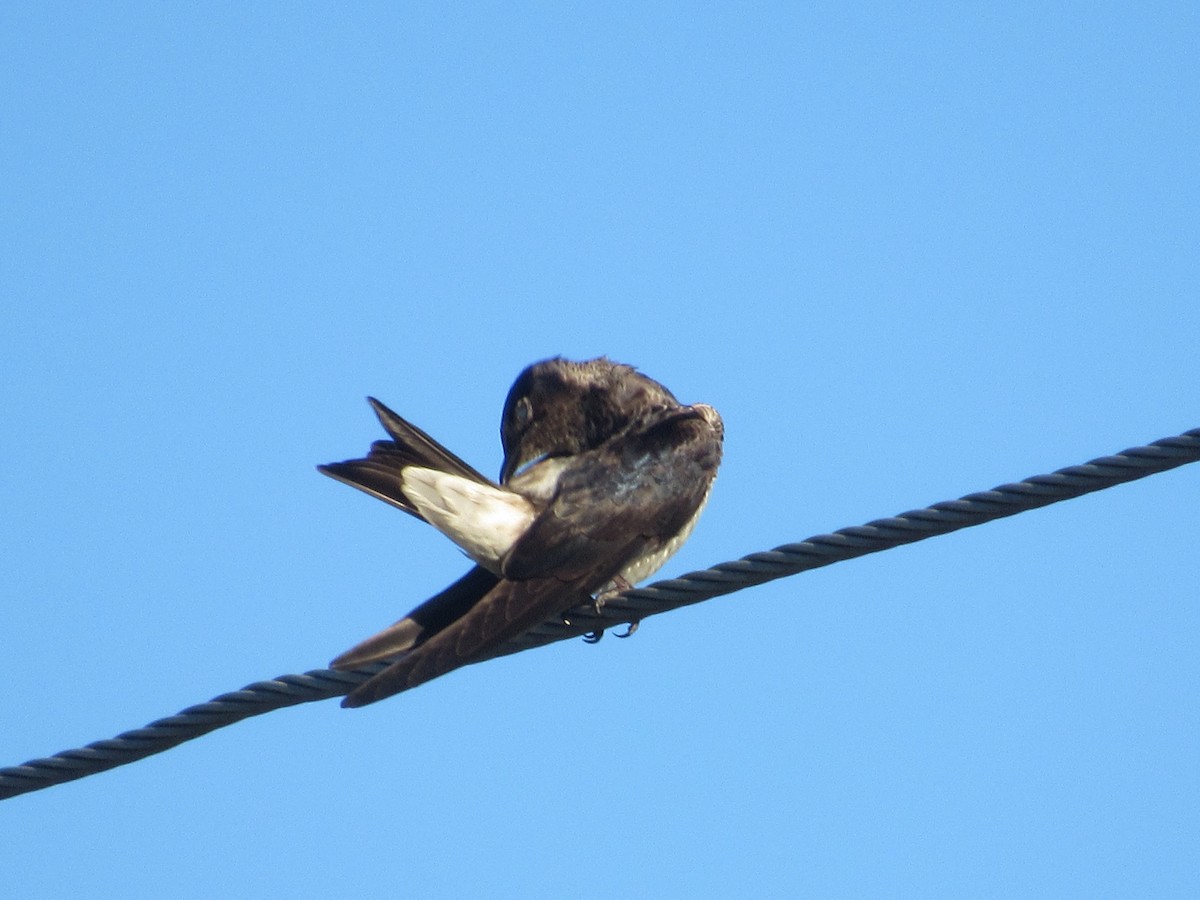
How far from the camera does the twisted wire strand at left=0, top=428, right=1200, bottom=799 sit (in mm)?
4188

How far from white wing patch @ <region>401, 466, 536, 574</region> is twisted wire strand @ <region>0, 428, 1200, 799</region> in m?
1.04

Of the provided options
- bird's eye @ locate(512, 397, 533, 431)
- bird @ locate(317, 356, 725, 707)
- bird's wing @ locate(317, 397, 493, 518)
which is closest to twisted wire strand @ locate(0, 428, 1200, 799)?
bird @ locate(317, 356, 725, 707)

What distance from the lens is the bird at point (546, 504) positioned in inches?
206

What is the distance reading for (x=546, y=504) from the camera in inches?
245

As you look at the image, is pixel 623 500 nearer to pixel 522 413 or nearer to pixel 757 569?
pixel 522 413

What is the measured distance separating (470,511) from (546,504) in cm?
44

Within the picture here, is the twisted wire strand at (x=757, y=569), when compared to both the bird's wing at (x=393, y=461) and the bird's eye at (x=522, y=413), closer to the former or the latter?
the bird's wing at (x=393, y=461)

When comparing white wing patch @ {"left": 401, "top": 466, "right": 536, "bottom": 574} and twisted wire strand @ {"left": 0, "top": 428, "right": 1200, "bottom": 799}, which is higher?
white wing patch @ {"left": 401, "top": 466, "right": 536, "bottom": 574}

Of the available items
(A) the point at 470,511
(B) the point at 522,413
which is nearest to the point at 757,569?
(A) the point at 470,511

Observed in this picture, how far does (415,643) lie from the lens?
5273 millimetres

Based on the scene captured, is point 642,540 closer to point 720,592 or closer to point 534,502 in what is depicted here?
point 534,502

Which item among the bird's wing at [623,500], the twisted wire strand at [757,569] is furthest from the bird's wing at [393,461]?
the twisted wire strand at [757,569]

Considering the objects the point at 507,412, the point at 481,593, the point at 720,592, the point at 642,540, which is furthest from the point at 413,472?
the point at 507,412

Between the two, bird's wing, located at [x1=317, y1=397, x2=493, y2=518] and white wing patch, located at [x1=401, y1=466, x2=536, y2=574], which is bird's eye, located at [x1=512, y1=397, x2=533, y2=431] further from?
bird's wing, located at [x1=317, y1=397, x2=493, y2=518]
